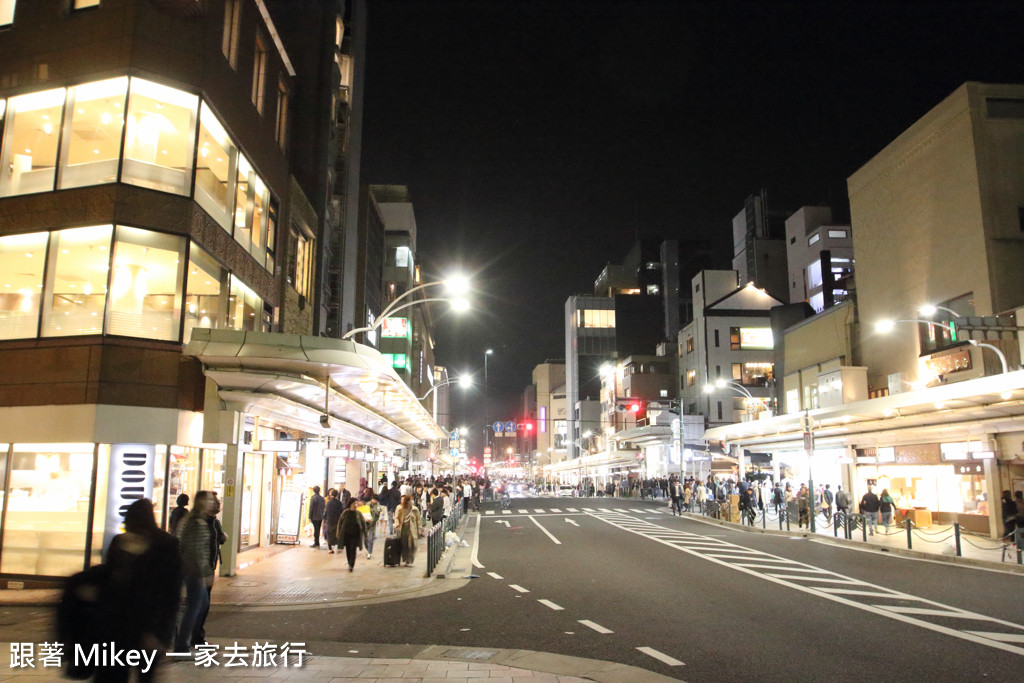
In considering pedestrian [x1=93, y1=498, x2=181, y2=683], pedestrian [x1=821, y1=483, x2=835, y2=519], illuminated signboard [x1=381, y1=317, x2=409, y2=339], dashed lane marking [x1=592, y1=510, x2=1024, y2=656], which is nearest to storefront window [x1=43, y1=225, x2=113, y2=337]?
pedestrian [x1=93, y1=498, x2=181, y2=683]

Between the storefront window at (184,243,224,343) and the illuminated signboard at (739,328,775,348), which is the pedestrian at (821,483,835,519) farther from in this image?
the illuminated signboard at (739,328,775,348)

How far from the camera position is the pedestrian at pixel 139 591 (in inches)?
189

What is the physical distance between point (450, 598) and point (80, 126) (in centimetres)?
1286

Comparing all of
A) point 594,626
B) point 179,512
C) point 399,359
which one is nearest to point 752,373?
point 399,359

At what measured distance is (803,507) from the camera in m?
30.7

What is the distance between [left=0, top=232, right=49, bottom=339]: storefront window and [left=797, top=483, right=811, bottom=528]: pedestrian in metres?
27.6

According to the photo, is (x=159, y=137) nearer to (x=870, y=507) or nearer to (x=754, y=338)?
(x=870, y=507)

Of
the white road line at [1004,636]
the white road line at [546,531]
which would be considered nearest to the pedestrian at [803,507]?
the white road line at [546,531]

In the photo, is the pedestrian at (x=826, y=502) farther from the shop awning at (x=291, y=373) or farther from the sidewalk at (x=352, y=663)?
the sidewalk at (x=352, y=663)

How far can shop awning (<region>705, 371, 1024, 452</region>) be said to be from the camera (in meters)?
20.2

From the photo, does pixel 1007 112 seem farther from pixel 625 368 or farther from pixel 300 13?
pixel 625 368

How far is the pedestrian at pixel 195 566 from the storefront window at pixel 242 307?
9.90 metres

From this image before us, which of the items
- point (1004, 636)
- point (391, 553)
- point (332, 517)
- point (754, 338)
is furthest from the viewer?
point (754, 338)

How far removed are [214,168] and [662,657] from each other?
1517 centimetres
